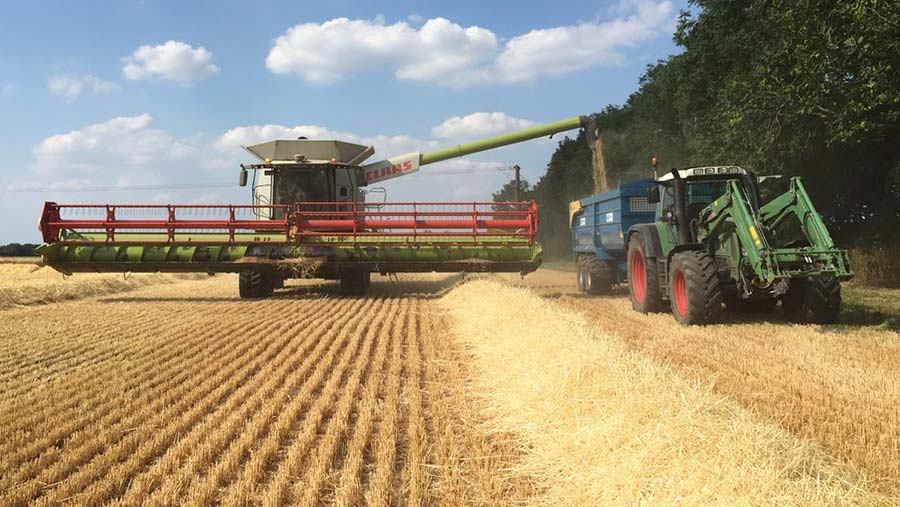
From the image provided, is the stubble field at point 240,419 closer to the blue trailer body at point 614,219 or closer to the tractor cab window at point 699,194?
the tractor cab window at point 699,194

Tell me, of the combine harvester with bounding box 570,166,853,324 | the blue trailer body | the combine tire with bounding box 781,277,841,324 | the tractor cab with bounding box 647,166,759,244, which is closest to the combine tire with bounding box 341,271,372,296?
the blue trailer body

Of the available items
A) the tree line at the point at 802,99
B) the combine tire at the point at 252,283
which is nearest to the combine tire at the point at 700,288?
the tree line at the point at 802,99

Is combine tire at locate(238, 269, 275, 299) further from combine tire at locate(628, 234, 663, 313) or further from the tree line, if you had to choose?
the tree line

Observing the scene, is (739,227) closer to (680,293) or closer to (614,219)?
(680,293)

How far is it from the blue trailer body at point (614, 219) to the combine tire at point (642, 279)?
1.08m

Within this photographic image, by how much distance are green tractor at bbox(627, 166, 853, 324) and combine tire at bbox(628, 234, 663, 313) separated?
0.02 metres

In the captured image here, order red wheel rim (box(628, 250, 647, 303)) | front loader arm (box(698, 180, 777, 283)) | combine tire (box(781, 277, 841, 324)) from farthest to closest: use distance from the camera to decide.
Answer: red wheel rim (box(628, 250, 647, 303)) → combine tire (box(781, 277, 841, 324)) → front loader arm (box(698, 180, 777, 283))

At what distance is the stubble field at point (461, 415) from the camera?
116 inches

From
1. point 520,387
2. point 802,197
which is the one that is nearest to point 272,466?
point 520,387

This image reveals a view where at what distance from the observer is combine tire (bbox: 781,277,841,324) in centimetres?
741

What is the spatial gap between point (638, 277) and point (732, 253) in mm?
2098

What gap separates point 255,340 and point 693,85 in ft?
53.1

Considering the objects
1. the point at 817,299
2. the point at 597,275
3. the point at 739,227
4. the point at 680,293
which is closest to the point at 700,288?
the point at 680,293

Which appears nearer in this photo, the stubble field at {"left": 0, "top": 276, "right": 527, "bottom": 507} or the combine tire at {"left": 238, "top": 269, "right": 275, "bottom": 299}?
the stubble field at {"left": 0, "top": 276, "right": 527, "bottom": 507}
